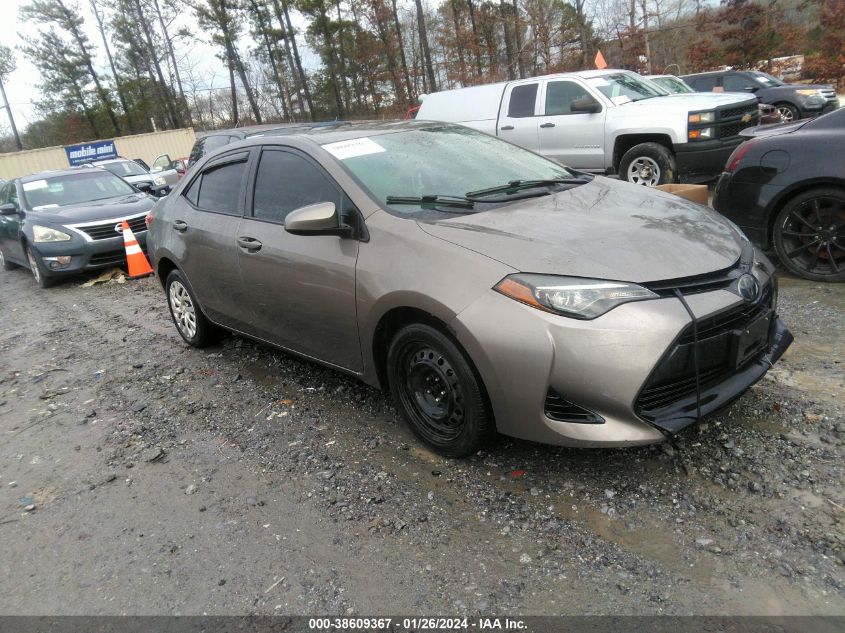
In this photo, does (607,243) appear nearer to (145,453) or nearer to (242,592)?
(242,592)

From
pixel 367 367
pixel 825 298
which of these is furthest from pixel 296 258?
pixel 825 298

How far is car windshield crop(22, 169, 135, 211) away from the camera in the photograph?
9.77 metres

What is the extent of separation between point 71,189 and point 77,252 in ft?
6.06

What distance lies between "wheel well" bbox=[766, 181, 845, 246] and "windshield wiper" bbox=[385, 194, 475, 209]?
3155 millimetres

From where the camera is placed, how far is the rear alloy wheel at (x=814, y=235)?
190 inches

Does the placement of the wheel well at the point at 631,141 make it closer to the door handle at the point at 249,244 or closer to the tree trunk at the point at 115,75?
the door handle at the point at 249,244

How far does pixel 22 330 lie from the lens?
7.17 metres

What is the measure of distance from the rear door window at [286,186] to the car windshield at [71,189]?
7189 millimetres

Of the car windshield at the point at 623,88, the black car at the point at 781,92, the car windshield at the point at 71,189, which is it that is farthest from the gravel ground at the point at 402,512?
the black car at the point at 781,92

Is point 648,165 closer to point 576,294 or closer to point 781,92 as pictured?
point 576,294

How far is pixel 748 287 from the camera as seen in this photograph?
113 inches

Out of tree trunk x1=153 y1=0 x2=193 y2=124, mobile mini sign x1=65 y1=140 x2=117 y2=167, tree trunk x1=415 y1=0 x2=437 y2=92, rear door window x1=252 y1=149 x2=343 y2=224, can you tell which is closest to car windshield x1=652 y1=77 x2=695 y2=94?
rear door window x1=252 y1=149 x2=343 y2=224

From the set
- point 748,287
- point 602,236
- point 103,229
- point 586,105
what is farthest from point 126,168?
point 748,287

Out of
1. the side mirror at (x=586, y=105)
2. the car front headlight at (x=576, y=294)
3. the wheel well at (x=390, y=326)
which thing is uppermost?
the side mirror at (x=586, y=105)
